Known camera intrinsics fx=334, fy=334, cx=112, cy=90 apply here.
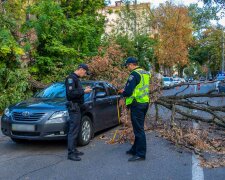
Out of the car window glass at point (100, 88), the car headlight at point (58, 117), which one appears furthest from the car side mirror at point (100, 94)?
the car headlight at point (58, 117)

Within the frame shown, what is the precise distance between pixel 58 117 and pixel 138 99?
1.72 meters

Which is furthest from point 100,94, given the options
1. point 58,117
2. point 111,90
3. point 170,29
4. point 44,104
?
point 170,29

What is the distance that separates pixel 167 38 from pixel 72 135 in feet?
126

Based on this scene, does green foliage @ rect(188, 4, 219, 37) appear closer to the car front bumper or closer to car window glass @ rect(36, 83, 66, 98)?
car window glass @ rect(36, 83, 66, 98)

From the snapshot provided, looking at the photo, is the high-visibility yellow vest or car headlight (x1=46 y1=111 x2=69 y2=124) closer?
the high-visibility yellow vest

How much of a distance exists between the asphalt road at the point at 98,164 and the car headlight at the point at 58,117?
664mm

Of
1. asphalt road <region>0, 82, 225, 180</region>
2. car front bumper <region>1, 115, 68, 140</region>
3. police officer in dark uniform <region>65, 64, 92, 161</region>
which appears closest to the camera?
asphalt road <region>0, 82, 225, 180</region>

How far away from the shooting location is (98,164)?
5996 millimetres

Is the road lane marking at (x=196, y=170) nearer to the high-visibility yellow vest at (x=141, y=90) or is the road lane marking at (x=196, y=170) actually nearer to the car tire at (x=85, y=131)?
the high-visibility yellow vest at (x=141, y=90)

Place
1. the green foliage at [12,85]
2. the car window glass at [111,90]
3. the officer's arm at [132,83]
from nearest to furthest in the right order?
the officer's arm at [132,83], the car window glass at [111,90], the green foliage at [12,85]

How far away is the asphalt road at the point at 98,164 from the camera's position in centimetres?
534

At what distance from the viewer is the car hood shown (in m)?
6.98

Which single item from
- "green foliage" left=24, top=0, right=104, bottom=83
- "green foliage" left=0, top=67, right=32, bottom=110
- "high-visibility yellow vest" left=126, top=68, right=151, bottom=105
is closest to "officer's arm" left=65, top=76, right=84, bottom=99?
"high-visibility yellow vest" left=126, top=68, right=151, bottom=105

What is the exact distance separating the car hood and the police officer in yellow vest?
1.58 m
